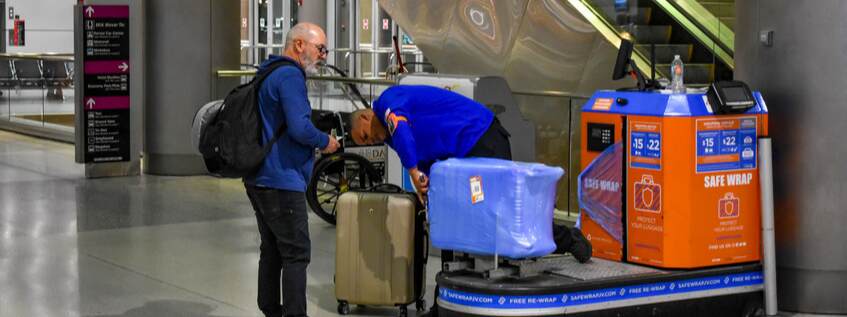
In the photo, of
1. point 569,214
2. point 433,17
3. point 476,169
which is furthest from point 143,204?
point 476,169

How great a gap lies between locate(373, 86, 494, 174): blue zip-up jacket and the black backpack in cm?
50

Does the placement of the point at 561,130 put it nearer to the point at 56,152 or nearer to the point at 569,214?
the point at 569,214

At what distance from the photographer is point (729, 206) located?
693 centimetres

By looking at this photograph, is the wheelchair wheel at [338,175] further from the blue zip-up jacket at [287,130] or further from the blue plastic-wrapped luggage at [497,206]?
the blue plastic-wrapped luggage at [497,206]

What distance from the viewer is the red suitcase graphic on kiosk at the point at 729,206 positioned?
22.6 ft

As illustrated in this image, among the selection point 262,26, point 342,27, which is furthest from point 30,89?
point 262,26

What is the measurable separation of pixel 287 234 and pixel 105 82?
7873mm

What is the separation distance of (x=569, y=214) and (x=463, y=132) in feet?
12.5

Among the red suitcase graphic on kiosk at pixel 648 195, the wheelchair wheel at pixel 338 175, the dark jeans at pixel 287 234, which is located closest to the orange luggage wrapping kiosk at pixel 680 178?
the red suitcase graphic on kiosk at pixel 648 195

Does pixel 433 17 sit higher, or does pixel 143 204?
pixel 433 17

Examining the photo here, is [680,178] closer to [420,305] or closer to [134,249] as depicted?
[420,305]

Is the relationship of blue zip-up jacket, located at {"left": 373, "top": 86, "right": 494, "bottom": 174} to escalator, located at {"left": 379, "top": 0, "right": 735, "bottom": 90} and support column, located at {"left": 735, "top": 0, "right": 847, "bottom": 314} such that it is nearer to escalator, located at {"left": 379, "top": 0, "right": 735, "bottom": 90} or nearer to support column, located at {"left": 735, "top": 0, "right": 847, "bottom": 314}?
support column, located at {"left": 735, "top": 0, "right": 847, "bottom": 314}

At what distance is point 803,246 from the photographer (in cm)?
729

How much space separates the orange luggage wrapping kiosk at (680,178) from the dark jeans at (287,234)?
1635 mm
